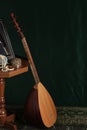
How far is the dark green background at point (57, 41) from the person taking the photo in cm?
312

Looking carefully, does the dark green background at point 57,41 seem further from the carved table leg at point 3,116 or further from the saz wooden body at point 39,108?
the carved table leg at point 3,116

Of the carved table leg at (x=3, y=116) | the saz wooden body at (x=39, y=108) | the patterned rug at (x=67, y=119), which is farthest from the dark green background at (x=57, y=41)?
the carved table leg at (x=3, y=116)

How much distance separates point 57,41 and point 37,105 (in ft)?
2.40

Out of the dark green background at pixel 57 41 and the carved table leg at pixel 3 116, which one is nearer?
the carved table leg at pixel 3 116

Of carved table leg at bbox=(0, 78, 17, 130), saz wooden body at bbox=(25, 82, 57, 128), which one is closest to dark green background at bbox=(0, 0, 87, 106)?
saz wooden body at bbox=(25, 82, 57, 128)

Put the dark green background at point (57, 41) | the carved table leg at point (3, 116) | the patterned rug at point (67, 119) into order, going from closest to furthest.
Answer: the carved table leg at point (3, 116) < the patterned rug at point (67, 119) < the dark green background at point (57, 41)

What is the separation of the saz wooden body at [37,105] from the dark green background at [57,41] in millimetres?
402

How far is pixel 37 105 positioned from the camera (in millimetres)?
2729

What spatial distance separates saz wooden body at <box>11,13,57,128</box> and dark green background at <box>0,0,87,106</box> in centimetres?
40

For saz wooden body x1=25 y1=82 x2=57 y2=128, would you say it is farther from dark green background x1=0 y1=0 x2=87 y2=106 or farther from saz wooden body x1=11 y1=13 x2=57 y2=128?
dark green background x1=0 y1=0 x2=87 y2=106

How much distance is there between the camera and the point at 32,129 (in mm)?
2854

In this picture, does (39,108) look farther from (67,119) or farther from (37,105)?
(67,119)

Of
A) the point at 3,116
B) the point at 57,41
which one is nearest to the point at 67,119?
the point at 3,116

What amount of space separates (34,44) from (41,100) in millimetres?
652
